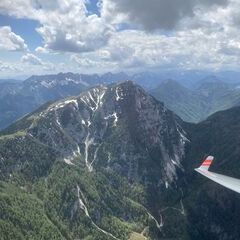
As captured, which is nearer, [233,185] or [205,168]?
[233,185]
